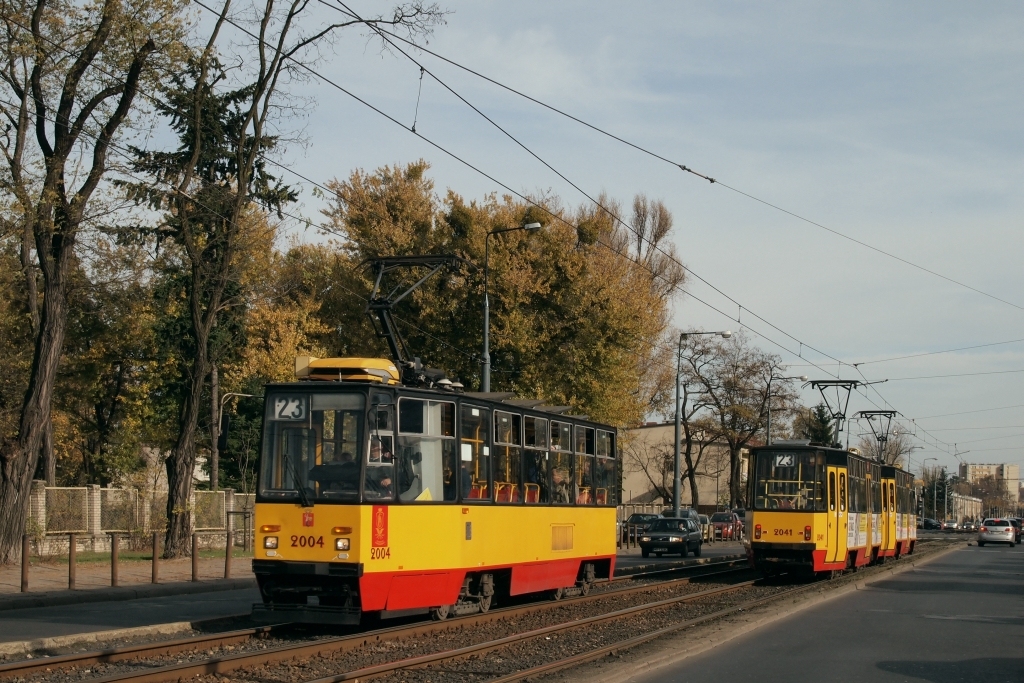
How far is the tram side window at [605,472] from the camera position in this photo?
20.8 metres

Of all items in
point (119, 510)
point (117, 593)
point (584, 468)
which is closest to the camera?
point (117, 593)

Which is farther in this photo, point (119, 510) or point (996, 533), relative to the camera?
point (996, 533)

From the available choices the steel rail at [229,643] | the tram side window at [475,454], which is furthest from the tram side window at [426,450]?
the steel rail at [229,643]

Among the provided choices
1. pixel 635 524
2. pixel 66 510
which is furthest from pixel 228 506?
pixel 635 524

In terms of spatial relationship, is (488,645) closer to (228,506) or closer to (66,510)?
(66,510)

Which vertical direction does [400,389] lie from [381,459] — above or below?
above

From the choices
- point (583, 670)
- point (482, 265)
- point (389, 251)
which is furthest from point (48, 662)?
point (389, 251)

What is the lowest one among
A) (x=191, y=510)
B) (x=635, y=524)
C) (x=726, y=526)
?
(x=726, y=526)

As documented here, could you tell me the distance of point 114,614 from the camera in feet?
55.4

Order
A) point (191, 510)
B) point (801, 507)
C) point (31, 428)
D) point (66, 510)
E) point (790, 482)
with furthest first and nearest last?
point (66, 510) → point (191, 510) → point (790, 482) → point (801, 507) → point (31, 428)

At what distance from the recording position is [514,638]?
13.8m

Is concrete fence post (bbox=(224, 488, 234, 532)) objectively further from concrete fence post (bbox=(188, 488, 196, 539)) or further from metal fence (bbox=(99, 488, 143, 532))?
metal fence (bbox=(99, 488, 143, 532))

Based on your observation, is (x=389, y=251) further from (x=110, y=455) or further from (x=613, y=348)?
(x=110, y=455)

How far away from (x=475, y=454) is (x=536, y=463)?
230cm
